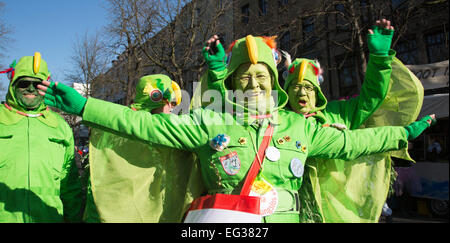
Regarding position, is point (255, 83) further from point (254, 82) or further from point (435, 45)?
point (435, 45)

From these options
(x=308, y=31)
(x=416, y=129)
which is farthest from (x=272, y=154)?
(x=308, y=31)

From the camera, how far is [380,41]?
103 inches

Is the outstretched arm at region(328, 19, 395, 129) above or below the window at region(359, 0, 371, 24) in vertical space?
below

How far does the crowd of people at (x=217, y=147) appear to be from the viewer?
1.95 metres

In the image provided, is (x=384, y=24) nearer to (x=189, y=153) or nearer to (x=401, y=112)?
(x=401, y=112)

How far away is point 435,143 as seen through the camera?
7.89 meters

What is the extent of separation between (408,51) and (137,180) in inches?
472

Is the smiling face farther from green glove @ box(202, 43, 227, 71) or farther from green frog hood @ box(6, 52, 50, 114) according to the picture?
green frog hood @ box(6, 52, 50, 114)

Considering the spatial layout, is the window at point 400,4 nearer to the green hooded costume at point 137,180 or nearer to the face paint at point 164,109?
the face paint at point 164,109

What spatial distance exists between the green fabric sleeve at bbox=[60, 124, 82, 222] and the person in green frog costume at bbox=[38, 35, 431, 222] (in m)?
1.39

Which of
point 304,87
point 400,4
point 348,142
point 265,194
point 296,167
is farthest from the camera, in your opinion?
point 400,4

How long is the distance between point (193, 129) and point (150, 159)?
492 millimetres

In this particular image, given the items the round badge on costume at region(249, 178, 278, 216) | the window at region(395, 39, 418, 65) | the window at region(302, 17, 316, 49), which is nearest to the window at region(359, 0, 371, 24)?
the window at region(302, 17, 316, 49)

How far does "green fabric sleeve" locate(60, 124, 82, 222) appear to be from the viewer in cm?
295
